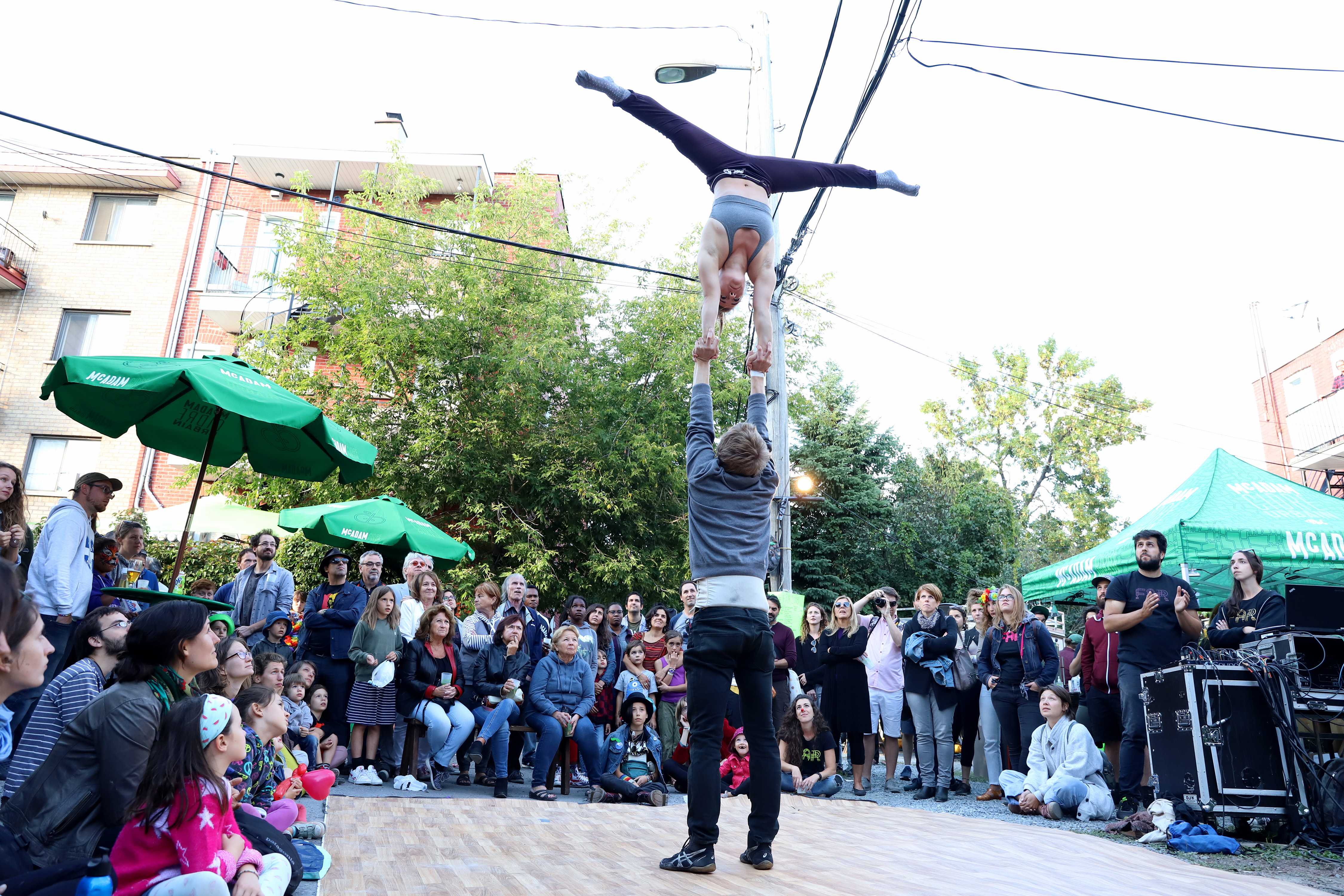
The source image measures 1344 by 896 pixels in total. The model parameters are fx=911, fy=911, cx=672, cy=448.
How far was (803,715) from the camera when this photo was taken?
7.55 metres

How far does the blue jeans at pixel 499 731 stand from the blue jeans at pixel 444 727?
108 mm

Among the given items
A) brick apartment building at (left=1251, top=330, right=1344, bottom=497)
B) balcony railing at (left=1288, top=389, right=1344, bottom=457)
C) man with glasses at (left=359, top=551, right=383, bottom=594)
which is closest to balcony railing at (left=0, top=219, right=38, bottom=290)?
man with glasses at (left=359, top=551, right=383, bottom=594)

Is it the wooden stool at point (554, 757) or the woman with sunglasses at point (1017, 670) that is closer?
the wooden stool at point (554, 757)

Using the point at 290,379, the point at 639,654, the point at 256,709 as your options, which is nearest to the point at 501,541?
the point at 290,379

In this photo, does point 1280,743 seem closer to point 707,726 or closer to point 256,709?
point 707,726

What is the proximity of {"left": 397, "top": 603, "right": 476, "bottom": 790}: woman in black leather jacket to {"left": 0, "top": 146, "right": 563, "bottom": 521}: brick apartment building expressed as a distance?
39.4ft

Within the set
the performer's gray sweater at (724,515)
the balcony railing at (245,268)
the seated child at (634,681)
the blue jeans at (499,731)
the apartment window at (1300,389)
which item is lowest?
the blue jeans at (499,731)

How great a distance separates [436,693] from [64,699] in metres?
3.72

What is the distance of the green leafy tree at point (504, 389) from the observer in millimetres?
14094

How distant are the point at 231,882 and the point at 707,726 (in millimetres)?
1599

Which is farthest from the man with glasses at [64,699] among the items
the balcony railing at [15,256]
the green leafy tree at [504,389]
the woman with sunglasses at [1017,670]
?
the balcony railing at [15,256]

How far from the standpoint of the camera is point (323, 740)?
21.6ft

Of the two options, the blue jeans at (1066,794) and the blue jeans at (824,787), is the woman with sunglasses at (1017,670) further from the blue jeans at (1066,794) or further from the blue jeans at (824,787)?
the blue jeans at (824,787)

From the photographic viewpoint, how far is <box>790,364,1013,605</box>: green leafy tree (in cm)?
1998
